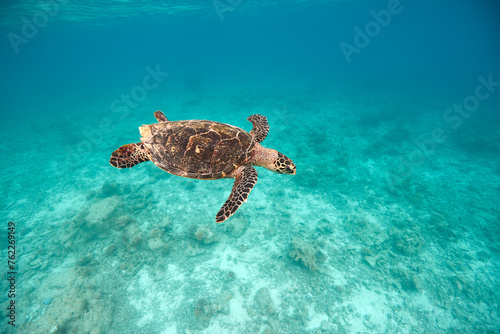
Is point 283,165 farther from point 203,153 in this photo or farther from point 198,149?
point 198,149

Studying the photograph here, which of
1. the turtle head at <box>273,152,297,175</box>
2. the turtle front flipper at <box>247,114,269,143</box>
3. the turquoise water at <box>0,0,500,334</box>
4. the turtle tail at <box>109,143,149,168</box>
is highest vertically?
the turtle front flipper at <box>247,114,269,143</box>

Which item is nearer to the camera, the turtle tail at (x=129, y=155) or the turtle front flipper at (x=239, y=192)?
the turtle front flipper at (x=239, y=192)

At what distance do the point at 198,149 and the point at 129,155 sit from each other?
2.09 metres

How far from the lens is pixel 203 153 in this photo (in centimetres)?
470

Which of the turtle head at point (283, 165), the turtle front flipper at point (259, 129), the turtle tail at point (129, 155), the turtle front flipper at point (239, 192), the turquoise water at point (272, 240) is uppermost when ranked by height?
the turtle front flipper at point (259, 129)

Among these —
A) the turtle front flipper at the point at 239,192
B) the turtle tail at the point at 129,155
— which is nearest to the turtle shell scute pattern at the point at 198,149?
the turtle front flipper at the point at 239,192

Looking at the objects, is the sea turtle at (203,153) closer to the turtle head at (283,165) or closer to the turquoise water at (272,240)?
the turtle head at (283,165)

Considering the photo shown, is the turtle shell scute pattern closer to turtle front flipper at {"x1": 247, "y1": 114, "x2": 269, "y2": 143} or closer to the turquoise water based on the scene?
turtle front flipper at {"x1": 247, "y1": 114, "x2": 269, "y2": 143}

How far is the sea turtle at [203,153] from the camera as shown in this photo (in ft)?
15.5

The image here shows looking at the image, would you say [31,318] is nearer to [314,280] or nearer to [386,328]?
[314,280]

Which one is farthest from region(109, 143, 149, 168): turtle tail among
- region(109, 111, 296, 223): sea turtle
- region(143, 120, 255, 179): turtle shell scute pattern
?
region(143, 120, 255, 179): turtle shell scute pattern

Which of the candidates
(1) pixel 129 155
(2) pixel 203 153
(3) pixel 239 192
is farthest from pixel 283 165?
(1) pixel 129 155

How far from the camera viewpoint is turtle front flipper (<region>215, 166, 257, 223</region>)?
4.04 metres

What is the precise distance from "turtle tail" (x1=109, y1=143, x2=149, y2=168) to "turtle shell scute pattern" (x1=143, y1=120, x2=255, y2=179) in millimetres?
428
